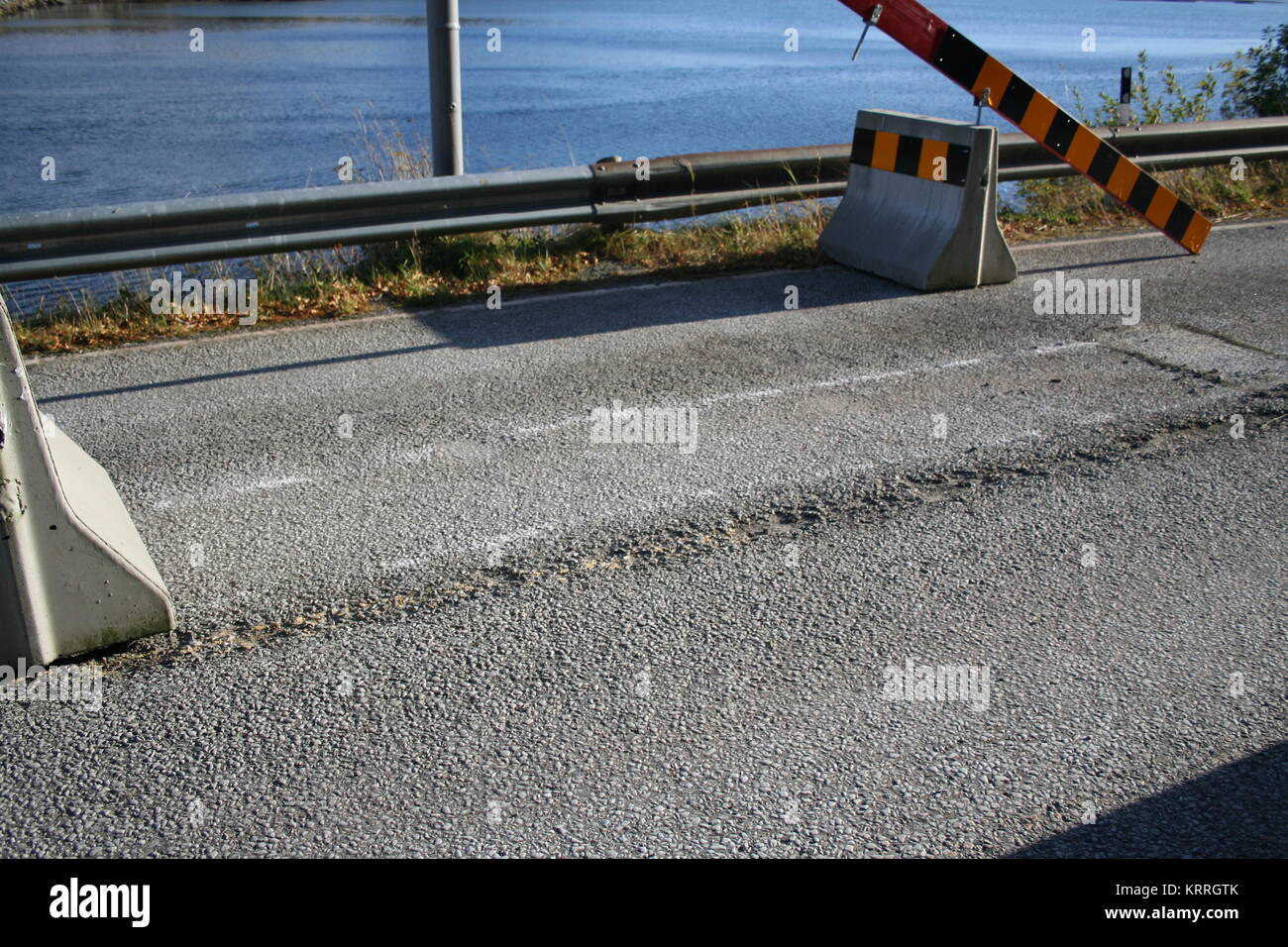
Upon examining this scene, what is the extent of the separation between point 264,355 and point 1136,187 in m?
6.36

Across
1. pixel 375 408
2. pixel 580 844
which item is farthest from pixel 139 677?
pixel 375 408

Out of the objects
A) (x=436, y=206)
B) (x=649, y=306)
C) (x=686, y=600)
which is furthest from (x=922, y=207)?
(x=686, y=600)

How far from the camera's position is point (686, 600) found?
4.14m

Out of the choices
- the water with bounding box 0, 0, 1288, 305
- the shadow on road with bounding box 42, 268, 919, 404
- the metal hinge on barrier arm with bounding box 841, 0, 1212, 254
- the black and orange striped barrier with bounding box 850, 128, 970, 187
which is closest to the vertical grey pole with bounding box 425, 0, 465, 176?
the shadow on road with bounding box 42, 268, 919, 404

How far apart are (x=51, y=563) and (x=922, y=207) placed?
6527 millimetres

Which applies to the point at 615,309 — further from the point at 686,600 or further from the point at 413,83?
the point at 413,83

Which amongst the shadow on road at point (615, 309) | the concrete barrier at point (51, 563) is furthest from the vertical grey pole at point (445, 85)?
the concrete barrier at point (51, 563)

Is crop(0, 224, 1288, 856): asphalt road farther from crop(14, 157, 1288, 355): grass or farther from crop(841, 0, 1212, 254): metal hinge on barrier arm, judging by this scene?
crop(841, 0, 1212, 254): metal hinge on barrier arm

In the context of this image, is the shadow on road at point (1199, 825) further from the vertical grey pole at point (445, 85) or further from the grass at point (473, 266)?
the vertical grey pole at point (445, 85)

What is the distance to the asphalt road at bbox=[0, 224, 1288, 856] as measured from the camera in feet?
10.2

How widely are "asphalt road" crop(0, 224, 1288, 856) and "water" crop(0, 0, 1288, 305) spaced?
8219mm

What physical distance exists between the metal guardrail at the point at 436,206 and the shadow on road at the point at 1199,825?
20.2 feet

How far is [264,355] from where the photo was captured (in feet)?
22.6

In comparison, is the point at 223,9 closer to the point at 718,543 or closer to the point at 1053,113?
the point at 1053,113
